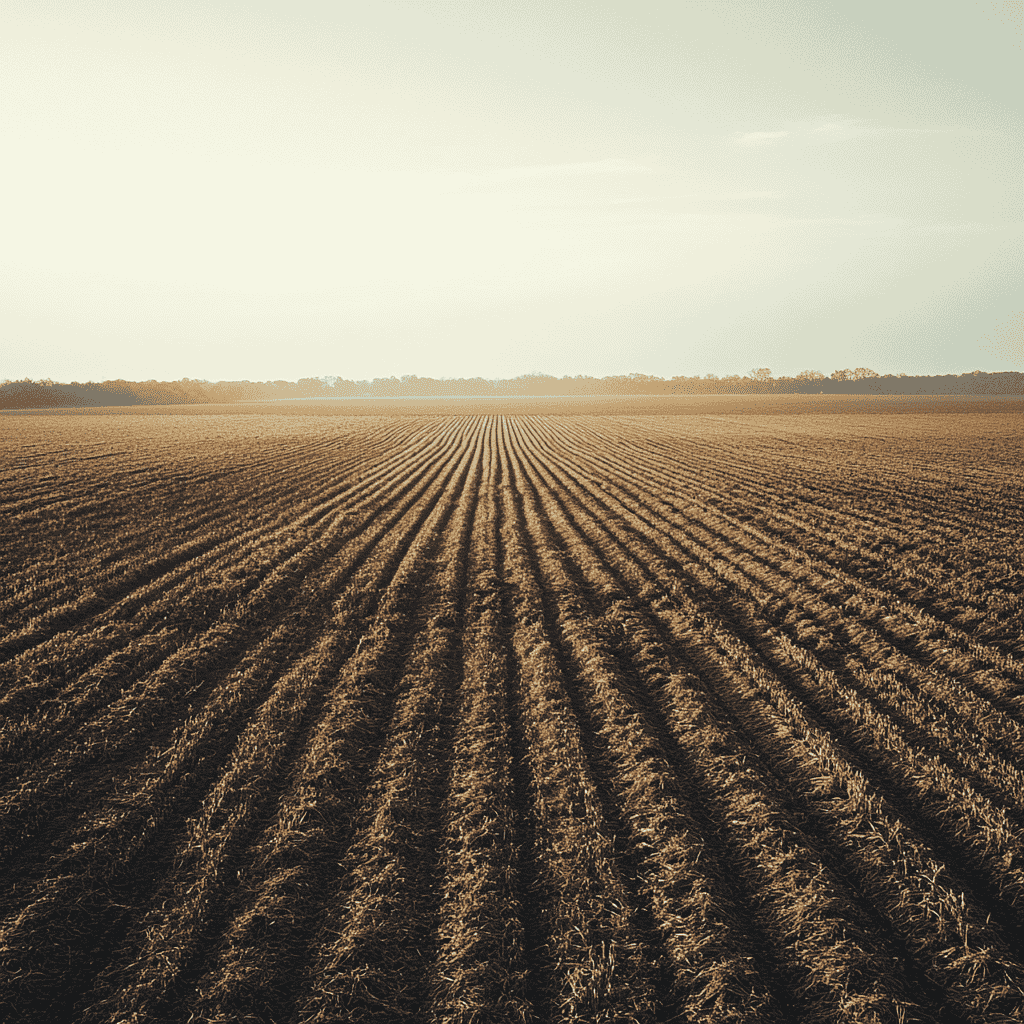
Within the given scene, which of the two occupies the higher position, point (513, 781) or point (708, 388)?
point (708, 388)

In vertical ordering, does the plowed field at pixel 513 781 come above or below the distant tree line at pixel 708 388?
Answer: below

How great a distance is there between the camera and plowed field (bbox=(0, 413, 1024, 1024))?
3.28 meters

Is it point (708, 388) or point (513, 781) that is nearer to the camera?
point (513, 781)

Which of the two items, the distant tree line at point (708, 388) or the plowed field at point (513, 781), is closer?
the plowed field at point (513, 781)

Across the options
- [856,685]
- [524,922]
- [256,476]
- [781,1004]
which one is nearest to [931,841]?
[781,1004]

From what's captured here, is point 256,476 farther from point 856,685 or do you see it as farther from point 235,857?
point 856,685

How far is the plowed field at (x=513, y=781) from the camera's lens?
3.28 m

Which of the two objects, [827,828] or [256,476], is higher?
[256,476]

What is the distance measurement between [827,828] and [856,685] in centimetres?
287

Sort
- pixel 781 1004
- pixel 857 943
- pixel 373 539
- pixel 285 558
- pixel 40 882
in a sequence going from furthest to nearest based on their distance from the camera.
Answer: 1. pixel 373 539
2. pixel 285 558
3. pixel 40 882
4. pixel 857 943
5. pixel 781 1004

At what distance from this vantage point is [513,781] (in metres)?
5.06

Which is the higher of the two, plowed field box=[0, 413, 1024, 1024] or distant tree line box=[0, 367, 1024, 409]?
distant tree line box=[0, 367, 1024, 409]

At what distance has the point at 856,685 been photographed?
6715 mm

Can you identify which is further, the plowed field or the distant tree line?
the distant tree line
